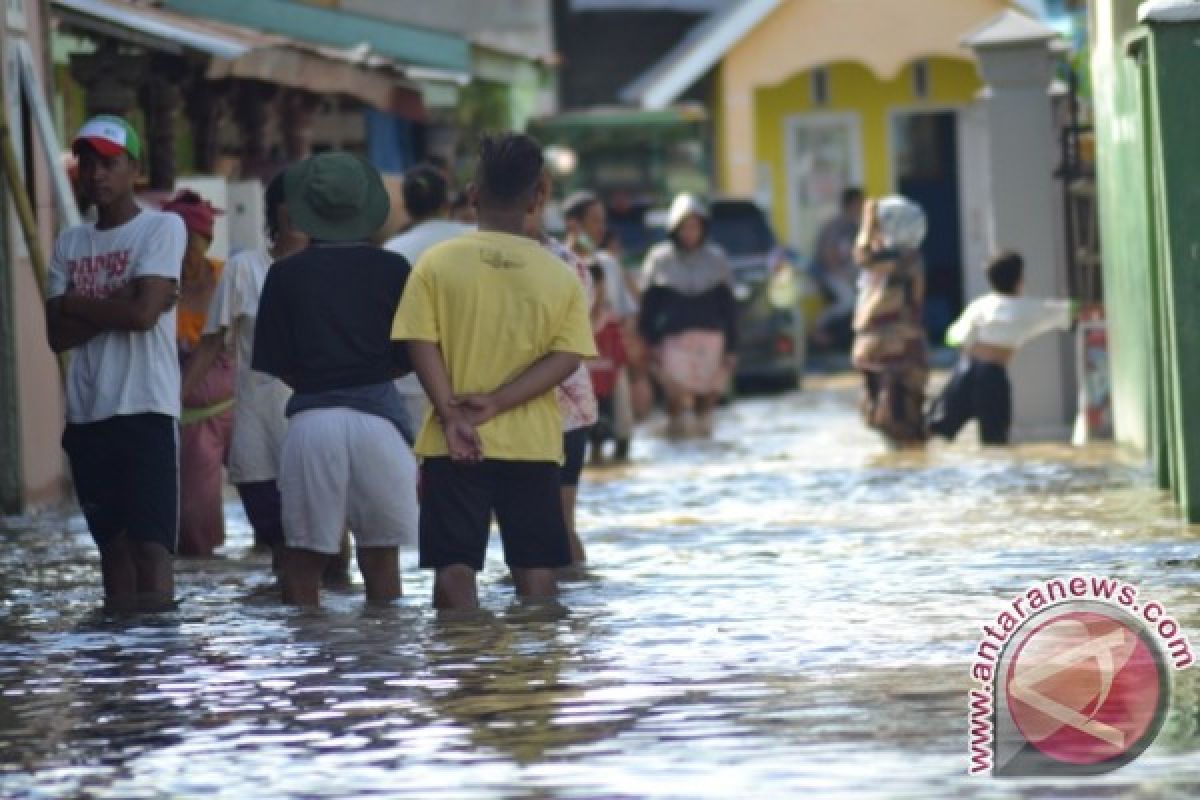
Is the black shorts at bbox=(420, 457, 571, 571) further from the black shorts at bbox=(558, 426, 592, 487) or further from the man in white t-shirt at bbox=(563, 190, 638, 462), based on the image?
the man in white t-shirt at bbox=(563, 190, 638, 462)

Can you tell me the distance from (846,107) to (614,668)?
30.9m

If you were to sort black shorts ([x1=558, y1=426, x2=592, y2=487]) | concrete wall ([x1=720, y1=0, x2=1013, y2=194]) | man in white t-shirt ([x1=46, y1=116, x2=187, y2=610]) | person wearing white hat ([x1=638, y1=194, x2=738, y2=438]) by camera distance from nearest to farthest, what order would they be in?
man in white t-shirt ([x1=46, y1=116, x2=187, y2=610]) → black shorts ([x1=558, y1=426, x2=592, y2=487]) → person wearing white hat ([x1=638, y1=194, x2=738, y2=438]) → concrete wall ([x1=720, y1=0, x2=1013, y2=194])

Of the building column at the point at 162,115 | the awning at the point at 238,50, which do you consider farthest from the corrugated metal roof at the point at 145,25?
the building column at the point at 162,115

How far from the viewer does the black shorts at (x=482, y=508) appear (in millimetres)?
11078

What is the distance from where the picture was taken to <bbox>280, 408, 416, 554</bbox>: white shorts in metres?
11.3

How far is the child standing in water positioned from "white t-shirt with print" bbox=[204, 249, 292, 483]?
8671 mm

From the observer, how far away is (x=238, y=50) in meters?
18.1

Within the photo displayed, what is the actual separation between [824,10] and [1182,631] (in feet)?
96.3

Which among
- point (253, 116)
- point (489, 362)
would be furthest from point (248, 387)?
point (253, 116)

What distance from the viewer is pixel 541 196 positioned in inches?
448

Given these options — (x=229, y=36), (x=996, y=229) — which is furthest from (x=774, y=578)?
(x=996, y=229)

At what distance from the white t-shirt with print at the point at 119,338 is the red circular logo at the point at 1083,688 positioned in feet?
10.7

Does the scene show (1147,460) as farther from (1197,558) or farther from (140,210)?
(140,210)

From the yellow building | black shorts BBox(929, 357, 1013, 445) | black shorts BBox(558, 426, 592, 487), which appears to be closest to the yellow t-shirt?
black shorts BBox(558, 426, 592, 487)
